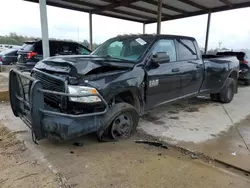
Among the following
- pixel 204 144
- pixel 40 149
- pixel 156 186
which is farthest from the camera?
pixel 204 144

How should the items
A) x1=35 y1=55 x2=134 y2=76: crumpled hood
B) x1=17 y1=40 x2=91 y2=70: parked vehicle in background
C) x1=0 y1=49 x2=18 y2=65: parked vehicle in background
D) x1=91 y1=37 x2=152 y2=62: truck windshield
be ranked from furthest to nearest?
x1=0 y1=49 x2=18 y2=65: parked vehicle in background, x1=17 y1=40 x2=91 y2=70: parked vehicle in background, x1=91 y1=37 x2=152 y2=62: truck windshield, x1=35 y1=55 x2=134 y2=76: crumpled hood

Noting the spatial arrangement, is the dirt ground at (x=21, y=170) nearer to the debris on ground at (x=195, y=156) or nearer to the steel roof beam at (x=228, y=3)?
the debris on ground at (x=195, y=156)

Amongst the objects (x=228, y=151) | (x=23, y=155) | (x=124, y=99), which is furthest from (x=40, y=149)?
(x=228, y=151)

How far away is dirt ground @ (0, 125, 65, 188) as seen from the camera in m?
2.33

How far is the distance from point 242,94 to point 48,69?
22.8 ft

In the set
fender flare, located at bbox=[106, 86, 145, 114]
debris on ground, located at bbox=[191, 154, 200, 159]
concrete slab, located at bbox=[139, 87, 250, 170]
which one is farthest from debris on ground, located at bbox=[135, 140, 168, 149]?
fender flare, located at bbox=[106, 86, 145, 114]

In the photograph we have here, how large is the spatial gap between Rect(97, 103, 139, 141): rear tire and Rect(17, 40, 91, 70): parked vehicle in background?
5.70 metres

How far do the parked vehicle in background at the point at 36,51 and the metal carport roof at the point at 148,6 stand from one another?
2.30 meters

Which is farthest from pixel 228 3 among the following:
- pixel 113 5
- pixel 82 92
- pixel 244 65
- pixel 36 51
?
pixel 82 92

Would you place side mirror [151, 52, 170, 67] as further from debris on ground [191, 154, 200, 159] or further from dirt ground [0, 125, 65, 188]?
dirt ground [0, 125, 65, 188]

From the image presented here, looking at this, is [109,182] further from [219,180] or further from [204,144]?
[204,144]

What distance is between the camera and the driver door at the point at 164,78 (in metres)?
3.77

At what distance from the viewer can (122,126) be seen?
11.3 feet

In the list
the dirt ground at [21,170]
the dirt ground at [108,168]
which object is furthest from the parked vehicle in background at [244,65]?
the dirt ground at [21,170]
